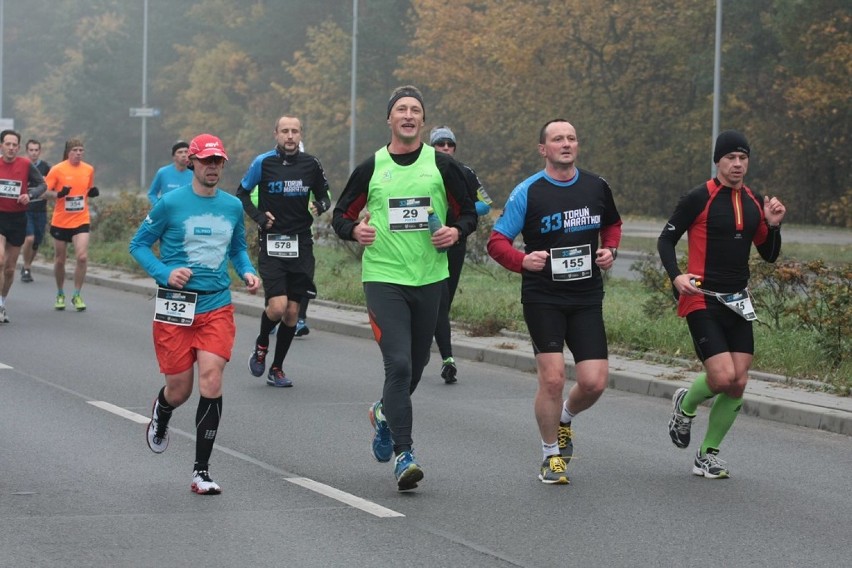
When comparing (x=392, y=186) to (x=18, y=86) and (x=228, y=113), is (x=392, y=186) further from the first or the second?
(x=18, y=86)

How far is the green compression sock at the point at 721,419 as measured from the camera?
8320 mm

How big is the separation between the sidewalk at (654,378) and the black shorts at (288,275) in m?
2.07

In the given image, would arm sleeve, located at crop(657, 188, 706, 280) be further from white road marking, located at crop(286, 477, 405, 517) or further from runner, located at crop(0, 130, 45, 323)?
runner, located at crop(0, 130, 45, 323)

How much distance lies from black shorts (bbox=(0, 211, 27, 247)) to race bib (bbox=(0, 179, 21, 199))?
8.2 inches

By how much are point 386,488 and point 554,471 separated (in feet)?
2.95

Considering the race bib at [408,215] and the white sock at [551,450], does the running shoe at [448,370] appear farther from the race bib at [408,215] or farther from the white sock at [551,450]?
the race bib at [408,215]

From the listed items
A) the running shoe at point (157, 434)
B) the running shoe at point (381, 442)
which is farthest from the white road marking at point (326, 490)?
the running shoe at point (157, 434)

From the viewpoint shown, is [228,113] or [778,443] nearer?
[778,443]

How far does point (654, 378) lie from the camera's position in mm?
11719

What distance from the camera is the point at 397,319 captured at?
25.5ft

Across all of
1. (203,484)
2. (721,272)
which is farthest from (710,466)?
(203,484)

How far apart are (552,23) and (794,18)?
41.1ft

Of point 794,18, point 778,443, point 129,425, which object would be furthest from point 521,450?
point 794,18

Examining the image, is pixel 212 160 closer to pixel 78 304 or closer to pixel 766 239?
pixel 766 239
